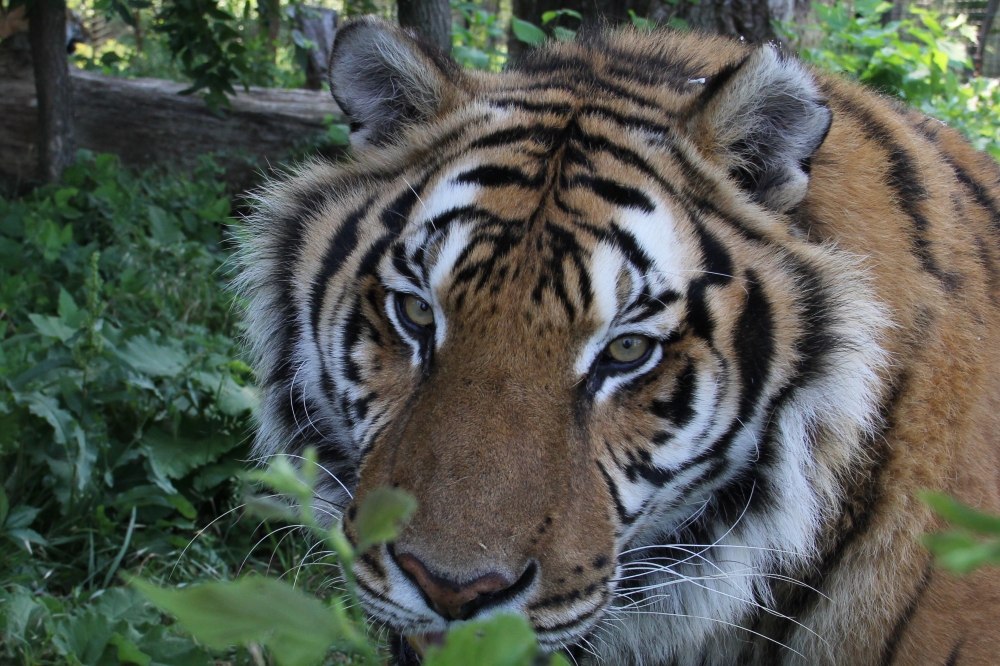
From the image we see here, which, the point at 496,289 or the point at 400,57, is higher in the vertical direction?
the point at 400,57

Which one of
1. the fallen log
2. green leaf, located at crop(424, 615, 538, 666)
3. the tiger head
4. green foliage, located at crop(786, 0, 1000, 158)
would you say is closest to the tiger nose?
the tiger head

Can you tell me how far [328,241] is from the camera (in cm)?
217

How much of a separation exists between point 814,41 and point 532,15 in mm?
1600

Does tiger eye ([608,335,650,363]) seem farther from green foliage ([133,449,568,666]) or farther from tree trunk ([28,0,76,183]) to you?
tree trunk ([28,0,76,183])

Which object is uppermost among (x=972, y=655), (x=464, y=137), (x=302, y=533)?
(x=464, y=137)

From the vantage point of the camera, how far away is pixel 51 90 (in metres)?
5.05

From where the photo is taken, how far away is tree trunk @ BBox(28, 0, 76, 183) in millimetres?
4887

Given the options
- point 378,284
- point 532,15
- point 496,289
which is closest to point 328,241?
point 378,284

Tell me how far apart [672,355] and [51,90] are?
4.50 meters

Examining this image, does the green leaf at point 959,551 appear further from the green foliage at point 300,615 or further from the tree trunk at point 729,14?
the tree trunk at point 729,14

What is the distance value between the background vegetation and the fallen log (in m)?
0.64

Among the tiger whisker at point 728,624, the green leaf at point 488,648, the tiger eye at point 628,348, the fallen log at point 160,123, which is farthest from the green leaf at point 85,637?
the fallen log at point 160,123

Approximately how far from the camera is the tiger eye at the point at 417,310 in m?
1.87

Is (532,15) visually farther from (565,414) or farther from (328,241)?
(565,414)
